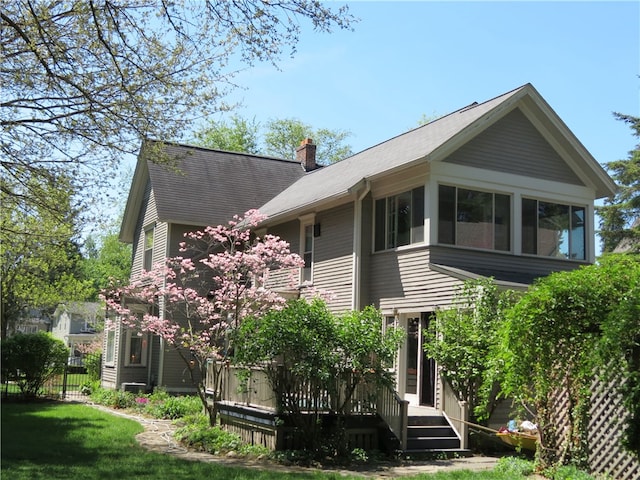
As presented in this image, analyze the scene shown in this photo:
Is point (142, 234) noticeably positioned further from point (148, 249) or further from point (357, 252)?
point (357, 252)

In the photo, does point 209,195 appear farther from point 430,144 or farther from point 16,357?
point 430,144

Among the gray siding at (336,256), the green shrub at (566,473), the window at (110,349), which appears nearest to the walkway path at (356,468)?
the green shrub at (566,473)

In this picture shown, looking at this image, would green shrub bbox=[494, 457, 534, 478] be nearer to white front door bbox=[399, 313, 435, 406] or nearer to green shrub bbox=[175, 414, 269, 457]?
green shrub bbox=[175, 414, 269, 457]

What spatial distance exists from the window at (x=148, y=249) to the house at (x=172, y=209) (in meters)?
0.04

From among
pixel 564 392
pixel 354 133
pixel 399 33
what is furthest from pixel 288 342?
pixel 354 133

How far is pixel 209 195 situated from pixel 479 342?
13649 millimetres

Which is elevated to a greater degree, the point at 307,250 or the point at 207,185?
the point at 207,185

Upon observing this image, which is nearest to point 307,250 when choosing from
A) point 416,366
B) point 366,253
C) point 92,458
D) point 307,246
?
point 307,246

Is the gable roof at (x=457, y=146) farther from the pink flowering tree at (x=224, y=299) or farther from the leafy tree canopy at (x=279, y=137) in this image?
the leafy tree canopy at (x=279, y=137)

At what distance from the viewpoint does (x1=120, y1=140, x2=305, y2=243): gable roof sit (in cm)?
2325

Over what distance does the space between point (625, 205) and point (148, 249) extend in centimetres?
2191

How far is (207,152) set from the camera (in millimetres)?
26750

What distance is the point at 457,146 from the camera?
1570 centimetres

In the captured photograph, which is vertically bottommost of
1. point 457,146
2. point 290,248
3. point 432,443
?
point 432,443
